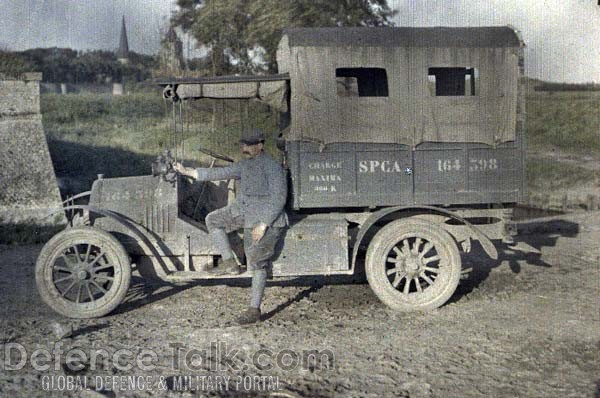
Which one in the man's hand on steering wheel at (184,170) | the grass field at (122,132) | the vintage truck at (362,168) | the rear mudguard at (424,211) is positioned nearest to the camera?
the man's hand on steering wheel at (184,170)

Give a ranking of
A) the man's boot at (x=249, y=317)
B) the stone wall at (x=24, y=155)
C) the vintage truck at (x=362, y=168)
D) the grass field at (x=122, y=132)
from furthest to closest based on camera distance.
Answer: the grass field at (x=122, y=132), the stone wall at (x=24, y=155), the vintage truck at (x=362, y=168), the man's boot at (x=249, y=317)

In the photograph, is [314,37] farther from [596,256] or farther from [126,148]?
[126,148]

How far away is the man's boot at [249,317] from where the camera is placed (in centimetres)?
621

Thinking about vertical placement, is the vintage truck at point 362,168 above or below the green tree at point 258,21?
below

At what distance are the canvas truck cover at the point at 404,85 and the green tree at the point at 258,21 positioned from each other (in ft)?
36.5

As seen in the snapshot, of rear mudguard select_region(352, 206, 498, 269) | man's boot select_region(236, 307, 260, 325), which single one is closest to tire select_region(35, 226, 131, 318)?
man's boot select_region(236, 307, 260, 325)

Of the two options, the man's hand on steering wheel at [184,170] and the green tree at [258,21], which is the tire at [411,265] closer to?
the man's hand on steering wheel at [184,170]

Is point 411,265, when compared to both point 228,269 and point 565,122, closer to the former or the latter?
point 228,269

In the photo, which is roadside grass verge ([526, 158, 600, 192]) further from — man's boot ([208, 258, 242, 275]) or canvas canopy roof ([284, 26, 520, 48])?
man's boot ([208, 258, 242, 275])

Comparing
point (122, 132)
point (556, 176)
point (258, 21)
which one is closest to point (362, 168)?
point (258, 21)

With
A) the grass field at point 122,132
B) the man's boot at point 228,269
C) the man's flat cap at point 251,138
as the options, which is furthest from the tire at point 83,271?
the grass field at point 122,132

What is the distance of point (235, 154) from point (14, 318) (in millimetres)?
9224

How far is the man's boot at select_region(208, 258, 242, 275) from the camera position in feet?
21.1

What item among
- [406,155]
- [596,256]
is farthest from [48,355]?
[596,256]
